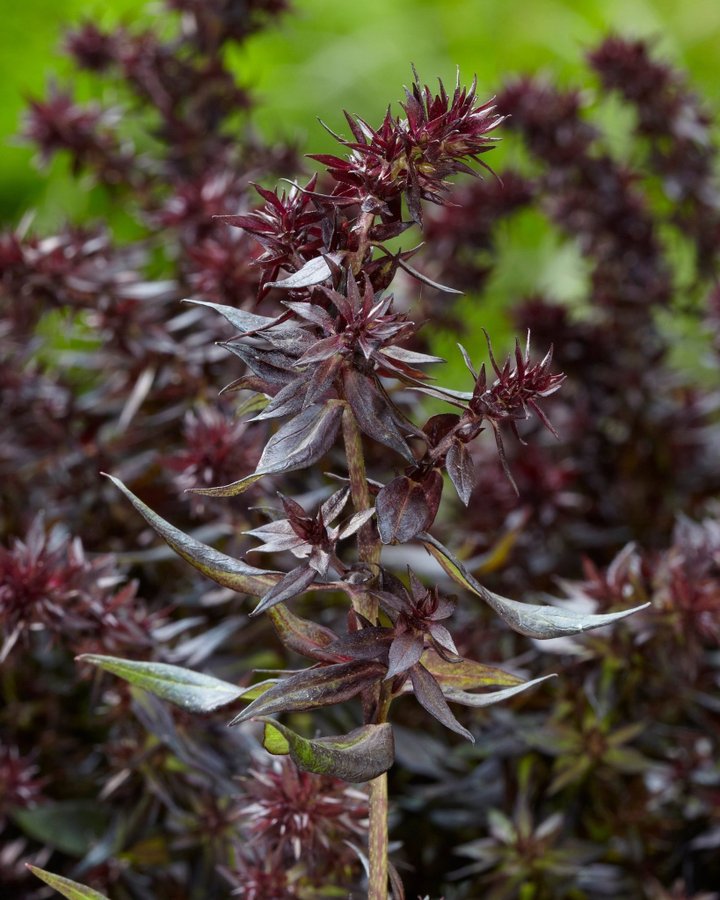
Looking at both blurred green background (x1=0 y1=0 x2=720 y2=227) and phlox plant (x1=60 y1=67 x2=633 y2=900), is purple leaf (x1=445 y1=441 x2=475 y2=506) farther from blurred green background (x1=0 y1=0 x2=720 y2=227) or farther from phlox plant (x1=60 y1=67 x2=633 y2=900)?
blurred green background (x1=0 y1=0 x2=720 y2=227)

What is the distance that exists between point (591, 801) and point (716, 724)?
12 cm

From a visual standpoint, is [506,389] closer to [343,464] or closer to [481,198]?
[343,464]

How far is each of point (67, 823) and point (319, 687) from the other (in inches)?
17.3

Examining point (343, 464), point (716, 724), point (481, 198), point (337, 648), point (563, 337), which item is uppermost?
point (481, 198)

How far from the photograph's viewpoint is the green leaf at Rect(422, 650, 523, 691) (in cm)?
51

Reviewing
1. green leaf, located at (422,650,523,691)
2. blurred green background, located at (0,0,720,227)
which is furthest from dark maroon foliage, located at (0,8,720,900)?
blurred green background, located at (0,0,720,227)

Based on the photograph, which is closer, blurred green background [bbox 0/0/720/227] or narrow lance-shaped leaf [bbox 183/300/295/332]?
narrow lance-shaped leaf [bbox 183/300/295/332]

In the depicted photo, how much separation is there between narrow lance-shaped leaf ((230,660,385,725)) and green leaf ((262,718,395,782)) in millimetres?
10

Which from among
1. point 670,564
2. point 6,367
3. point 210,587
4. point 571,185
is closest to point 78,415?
point 6,367

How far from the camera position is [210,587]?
2.68 ft

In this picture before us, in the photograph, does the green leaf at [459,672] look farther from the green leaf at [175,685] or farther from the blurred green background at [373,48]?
the blurred green background at [373,48]

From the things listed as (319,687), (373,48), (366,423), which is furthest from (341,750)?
(373,48)

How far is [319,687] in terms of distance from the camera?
1.50 feet

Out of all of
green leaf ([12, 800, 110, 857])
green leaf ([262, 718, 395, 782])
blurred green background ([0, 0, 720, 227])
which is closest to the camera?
green leaf ([262, 718, 395, 782])
